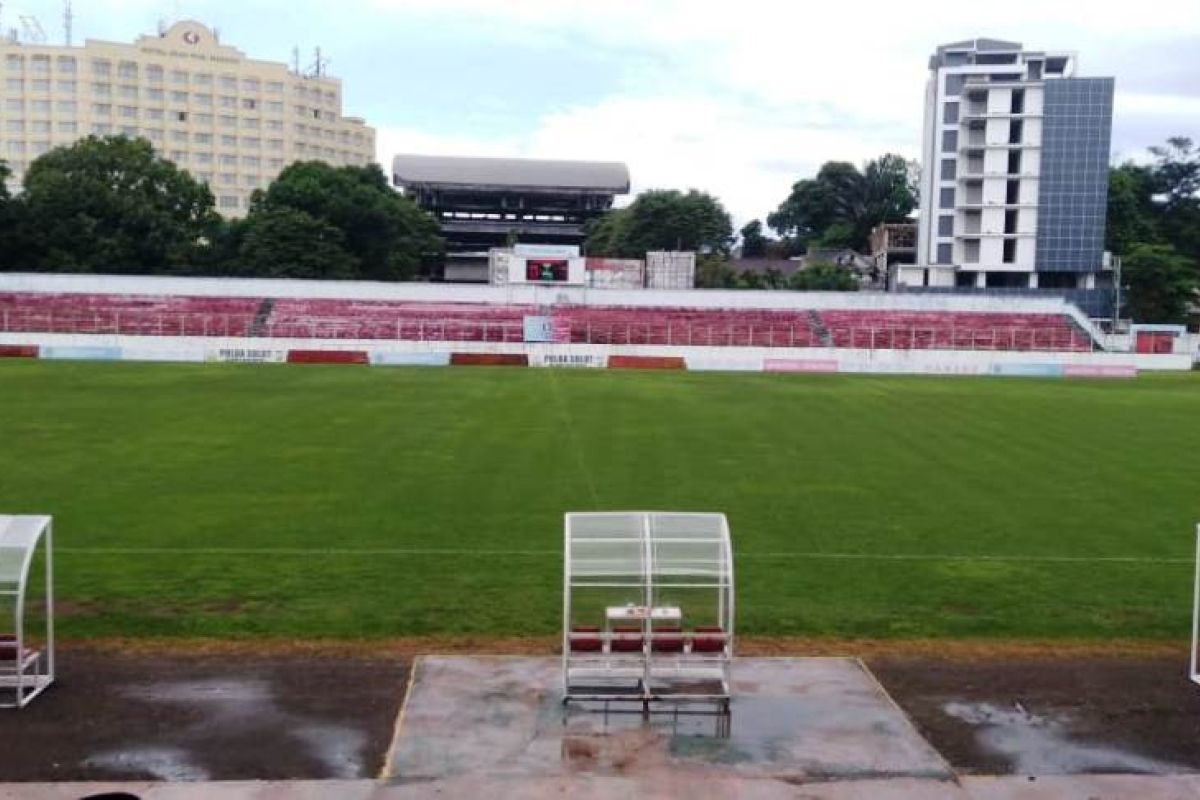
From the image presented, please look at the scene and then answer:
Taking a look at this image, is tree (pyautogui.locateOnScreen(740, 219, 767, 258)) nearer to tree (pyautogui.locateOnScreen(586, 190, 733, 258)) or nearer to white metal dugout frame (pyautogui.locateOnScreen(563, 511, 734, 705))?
tree (pyautogui.locateOnScreen(586, 190, 733, 258))

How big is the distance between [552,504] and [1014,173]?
81.6 metres

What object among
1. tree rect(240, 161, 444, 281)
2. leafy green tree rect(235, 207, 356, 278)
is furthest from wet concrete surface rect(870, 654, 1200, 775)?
tree rect(240, 161, 444, 281)

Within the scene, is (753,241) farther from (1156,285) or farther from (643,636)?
(643,636)

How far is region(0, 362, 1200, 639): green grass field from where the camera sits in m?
12.7

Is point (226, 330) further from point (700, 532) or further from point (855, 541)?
point (700, 532)

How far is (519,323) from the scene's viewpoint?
219ft

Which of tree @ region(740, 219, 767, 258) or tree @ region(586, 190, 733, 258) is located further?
tree @ region(740, 219, 767, 258)

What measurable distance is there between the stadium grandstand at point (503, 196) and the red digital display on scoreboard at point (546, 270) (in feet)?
200

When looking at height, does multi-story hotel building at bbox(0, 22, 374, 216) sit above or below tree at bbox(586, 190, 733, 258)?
above

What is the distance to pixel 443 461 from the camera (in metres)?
22.9

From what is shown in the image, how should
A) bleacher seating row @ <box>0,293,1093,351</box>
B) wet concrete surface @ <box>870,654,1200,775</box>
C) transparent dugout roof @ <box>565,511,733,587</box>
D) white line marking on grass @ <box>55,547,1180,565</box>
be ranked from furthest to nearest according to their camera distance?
bleacher seating row @ <box>0,293,1093,351</box>, white line marking on grass @ <box>55,547,1180,565</box>, transparent dugout roof @ <box>565,511,733,587</box>, wet concrete surface @ <box>870,654,1200,775</box>

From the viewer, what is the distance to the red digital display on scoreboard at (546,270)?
71312 mm

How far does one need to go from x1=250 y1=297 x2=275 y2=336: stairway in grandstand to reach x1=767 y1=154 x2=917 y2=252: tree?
70986 millimetres

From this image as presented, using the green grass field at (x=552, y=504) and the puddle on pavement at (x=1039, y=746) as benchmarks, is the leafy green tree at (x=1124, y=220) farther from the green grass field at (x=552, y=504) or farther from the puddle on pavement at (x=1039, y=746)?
the puddle on pavement at (x=1039, y=746)
